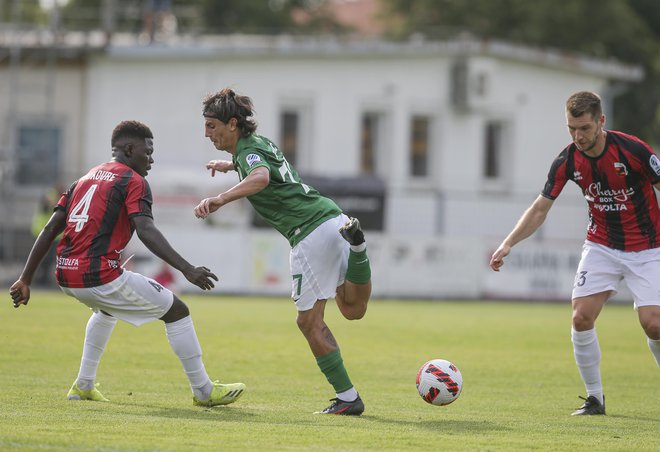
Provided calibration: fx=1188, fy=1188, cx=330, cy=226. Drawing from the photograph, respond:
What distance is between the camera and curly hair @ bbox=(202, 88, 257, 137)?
901 cm

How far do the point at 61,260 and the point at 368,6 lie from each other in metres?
60.2

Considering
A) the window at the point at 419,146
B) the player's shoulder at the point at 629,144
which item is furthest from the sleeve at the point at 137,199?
the window at the point at 419,146

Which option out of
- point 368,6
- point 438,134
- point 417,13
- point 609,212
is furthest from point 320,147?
point 368,6

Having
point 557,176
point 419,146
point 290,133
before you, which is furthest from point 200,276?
point 419,146

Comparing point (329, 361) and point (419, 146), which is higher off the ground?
point (419, 146)

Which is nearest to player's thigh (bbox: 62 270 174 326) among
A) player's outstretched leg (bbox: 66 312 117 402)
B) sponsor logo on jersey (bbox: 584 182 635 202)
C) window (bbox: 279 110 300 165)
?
player's outstretched leg (bbox: 66 312 117 402)

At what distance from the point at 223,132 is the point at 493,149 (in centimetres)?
2738

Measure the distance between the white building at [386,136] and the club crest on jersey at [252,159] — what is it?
1708cm

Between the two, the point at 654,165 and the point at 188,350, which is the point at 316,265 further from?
the point at 654,165

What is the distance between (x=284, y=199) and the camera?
910 cm

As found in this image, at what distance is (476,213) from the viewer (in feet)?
94.5

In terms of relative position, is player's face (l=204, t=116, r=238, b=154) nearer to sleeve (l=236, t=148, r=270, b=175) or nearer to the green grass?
sleeve (l=236, t=148, r=270, b=175)

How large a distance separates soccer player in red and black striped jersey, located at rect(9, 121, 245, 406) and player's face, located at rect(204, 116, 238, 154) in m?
0.58

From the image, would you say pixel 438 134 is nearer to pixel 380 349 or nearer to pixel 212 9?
pixel 212 9
